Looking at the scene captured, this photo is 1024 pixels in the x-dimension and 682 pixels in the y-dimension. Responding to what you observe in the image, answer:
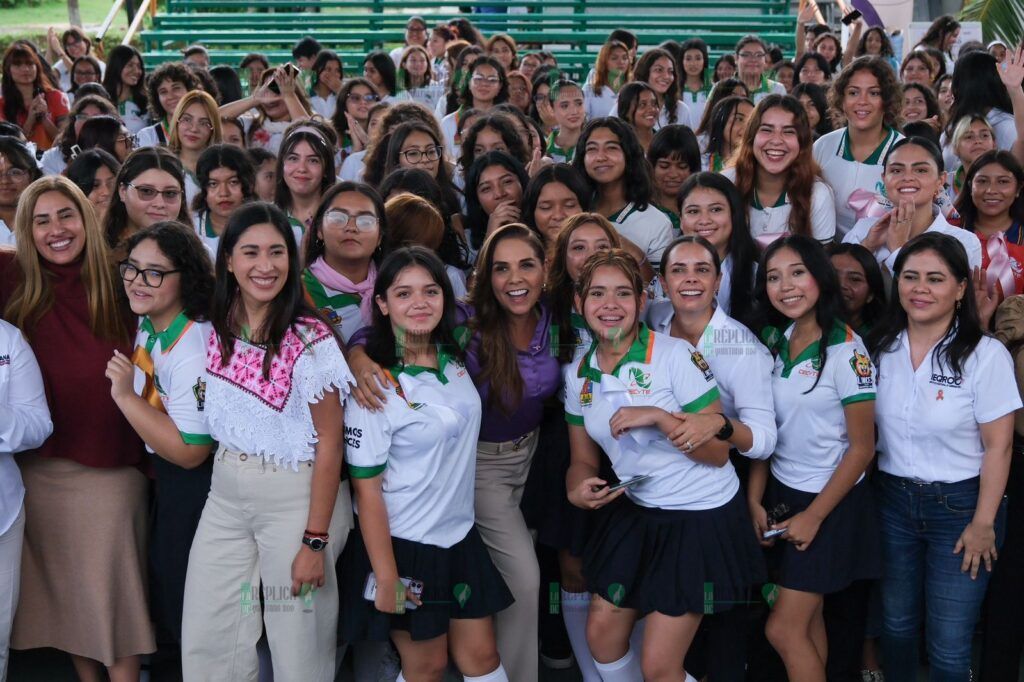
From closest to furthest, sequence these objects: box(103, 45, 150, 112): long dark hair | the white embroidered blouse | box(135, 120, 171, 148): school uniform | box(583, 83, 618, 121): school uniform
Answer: the white embroidered blouse < box(135, 120, 171, 148): school uniform < box(583, 83, 618, 121): school uniform < box(103, 45, 150, 112): long dark hair

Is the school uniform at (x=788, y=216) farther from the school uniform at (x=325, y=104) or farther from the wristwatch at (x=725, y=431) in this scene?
the school uniform at (x=325, y=104)

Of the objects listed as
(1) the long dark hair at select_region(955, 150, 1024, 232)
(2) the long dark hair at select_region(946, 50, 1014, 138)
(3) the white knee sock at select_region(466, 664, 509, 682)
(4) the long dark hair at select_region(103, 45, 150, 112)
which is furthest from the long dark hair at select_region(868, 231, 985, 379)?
(4) the long dark hair at select_region(103, 45, 150, 112)

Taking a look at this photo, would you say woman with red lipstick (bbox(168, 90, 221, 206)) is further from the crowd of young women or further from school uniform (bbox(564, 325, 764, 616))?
school uniform (bbox(564, 325, 764, 616))

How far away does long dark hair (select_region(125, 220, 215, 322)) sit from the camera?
9.96ft

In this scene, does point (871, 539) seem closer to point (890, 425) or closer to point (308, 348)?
point (890, 425)

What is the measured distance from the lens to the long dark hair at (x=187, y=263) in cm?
304

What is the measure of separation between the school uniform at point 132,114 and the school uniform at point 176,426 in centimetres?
424

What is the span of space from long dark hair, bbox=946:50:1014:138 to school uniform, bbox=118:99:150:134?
4836 millimetres

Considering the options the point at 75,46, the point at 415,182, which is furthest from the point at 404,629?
the point at 75,46

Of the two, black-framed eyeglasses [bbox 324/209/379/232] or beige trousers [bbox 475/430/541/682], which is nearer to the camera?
beige trousers [bbox 475/430/541/682]

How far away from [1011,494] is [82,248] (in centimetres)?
288

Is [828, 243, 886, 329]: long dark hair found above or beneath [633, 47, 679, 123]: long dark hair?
beneath

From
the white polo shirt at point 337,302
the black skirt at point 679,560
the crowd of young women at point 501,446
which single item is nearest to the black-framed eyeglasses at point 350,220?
the crowd of young women at point 501,446

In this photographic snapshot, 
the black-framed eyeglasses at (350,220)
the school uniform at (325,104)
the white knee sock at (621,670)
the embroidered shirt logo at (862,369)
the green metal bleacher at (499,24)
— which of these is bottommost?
the white knee sock at (621,670)
